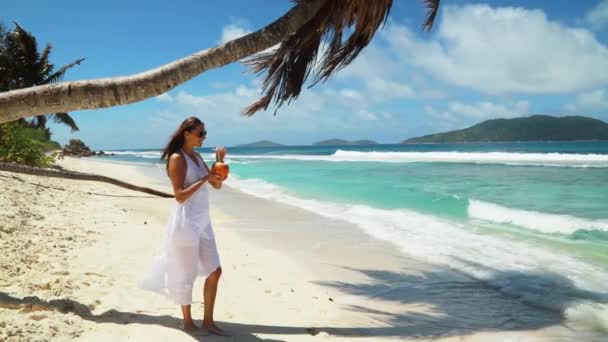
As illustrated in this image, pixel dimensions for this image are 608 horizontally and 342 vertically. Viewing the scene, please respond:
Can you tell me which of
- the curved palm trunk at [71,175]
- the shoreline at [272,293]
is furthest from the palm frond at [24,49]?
the curved palm trunk at [71,175]

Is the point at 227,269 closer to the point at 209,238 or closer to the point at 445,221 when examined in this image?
the point at 209,238

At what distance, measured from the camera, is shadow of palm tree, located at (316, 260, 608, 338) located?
378 cm

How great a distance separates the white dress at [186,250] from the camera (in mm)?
2992

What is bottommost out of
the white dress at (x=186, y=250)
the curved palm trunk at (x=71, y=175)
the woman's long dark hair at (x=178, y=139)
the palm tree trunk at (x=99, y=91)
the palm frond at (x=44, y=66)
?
the white dress at (x=186, y=250)

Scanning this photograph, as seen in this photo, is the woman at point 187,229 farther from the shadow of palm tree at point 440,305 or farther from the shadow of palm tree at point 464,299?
the shadow of palm tree at point 464,299

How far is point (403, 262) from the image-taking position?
237 inches

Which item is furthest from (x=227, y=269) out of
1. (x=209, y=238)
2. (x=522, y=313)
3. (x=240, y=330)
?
(x=522, y=313)

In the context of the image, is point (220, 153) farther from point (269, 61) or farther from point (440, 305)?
point (440, 305)

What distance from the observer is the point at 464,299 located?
178 inches

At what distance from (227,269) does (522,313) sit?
3346 millimetres

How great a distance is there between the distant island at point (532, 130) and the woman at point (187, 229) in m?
147

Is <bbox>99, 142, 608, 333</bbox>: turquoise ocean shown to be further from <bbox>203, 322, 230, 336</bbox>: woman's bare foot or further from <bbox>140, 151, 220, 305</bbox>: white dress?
<bbox>140, 151, 220, 305</bbox>: white dress

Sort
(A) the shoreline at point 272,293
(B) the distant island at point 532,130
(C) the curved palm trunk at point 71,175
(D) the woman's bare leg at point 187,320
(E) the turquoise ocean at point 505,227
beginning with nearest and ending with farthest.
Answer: (D) the woman's bare leg at point 187,320 < (A) the shoreline at point 272,293 < (C) the curved palm trunk at point 71,175 < (E) the turquoise ocean at point 505,227 < (B) the distant island at point 532,130

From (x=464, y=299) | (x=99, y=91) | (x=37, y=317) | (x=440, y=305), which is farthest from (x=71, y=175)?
(x=464, y=299)
